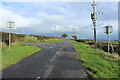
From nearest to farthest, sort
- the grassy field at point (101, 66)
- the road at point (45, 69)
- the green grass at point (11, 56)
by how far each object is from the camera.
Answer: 1. the road at point (45, 69)
2. the grassy field at point (101, 66)
3. the green grass at point (11, 56)

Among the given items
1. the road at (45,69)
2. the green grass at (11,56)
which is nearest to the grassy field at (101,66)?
the road at (45,69)

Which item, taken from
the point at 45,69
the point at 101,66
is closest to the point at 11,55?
the point at 45,69

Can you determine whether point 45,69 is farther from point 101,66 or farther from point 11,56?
point 11,56

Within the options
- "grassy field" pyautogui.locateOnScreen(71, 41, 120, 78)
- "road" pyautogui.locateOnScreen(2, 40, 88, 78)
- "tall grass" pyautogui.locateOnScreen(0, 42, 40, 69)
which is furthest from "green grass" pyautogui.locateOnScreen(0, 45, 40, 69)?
"grassy field" pyautogui.locateOnScreen(71, 41, 120, 78)

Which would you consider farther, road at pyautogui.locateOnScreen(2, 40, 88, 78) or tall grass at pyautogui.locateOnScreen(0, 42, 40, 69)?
tall grass at pyautogui.locateOnScreen(0, 42, 40, 69)

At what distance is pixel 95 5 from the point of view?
28656 millimetres

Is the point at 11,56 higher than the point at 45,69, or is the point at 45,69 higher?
the point at 11,56

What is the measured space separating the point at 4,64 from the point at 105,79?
7249 millimetres

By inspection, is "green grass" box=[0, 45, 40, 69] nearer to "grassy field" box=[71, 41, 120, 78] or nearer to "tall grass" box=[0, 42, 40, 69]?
"tall grass" box=[0, 42, 40, 69]

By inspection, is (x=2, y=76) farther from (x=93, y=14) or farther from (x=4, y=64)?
(x=93, y=14)

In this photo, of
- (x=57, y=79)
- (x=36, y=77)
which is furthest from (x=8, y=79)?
(x=57, y=79)

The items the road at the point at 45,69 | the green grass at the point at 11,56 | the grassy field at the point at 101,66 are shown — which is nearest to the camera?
the road at the point at 45,69

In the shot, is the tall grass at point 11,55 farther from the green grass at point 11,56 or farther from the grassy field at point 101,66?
the grassy field at point 101,66

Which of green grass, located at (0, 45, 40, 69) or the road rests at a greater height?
green grass, located at (0, 45, 40, 69)
